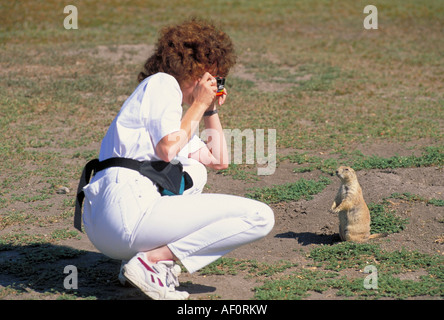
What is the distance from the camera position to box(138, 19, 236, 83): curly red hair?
3.83m

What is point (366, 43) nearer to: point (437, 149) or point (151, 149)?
point (437, 149)

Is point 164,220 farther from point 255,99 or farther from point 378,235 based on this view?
point 255,99

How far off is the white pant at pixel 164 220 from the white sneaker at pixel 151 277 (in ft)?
0.33

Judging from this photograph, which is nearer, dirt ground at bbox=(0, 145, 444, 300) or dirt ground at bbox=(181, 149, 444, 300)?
dirt ground at bbox=(0, 145, 444, 300)

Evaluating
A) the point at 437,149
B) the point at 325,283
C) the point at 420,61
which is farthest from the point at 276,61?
the point at 325,283

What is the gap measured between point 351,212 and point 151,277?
77.0 inches

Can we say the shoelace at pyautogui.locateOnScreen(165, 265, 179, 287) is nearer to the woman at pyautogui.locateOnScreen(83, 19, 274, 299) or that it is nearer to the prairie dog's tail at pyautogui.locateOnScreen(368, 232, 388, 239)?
the woman at pyautogui.locateOnScreen(83, 19, 274, 299)

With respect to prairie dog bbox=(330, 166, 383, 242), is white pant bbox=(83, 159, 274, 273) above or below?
above

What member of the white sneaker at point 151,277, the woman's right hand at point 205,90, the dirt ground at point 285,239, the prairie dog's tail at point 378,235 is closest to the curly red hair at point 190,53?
the woman's right hand at point 205,90

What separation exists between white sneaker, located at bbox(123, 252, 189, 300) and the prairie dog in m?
1.75

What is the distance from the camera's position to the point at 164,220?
351cm

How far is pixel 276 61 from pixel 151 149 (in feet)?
A: 26.4

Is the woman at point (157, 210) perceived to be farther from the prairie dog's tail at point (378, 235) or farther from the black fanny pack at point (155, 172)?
the prairie dog's tail at point (378, 235)

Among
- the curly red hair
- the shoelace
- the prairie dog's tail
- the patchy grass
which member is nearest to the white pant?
the shoelace
